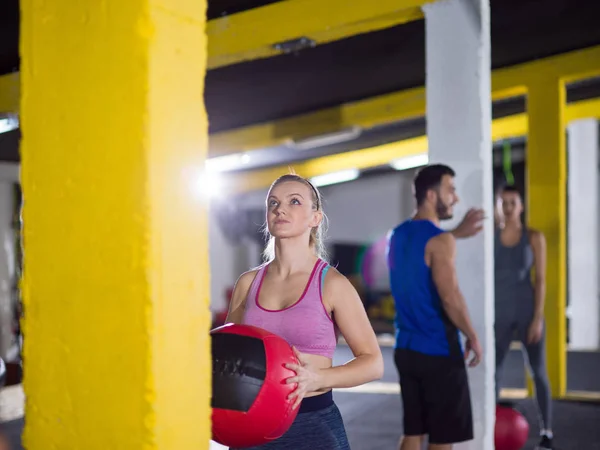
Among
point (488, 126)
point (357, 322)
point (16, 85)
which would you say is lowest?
point (357, 322)

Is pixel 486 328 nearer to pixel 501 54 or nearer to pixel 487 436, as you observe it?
pixel 487 436

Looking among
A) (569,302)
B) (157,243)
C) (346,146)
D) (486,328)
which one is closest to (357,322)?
(157,243)

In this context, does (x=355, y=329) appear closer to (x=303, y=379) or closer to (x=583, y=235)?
(x=303, y=379)

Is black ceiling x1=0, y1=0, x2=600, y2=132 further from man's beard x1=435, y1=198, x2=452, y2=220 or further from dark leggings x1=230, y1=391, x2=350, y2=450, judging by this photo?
dark leggings x1=230, y1=391, x2=350, y2=450

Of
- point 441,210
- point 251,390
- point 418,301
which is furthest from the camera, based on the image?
point 441,210

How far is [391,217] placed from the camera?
51.7 feet

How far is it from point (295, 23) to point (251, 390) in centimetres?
345

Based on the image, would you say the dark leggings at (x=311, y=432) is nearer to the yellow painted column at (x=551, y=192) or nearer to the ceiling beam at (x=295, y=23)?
the ceiling beam at (x=295, y=23)

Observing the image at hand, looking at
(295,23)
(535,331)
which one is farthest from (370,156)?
(535,331)

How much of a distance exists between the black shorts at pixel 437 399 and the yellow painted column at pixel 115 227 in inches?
67.3

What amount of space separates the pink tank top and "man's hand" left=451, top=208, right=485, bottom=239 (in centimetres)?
200

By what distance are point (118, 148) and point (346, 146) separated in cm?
981

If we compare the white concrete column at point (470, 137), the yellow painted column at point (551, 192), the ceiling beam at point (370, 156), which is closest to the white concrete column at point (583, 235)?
the ceiling beam at point (370, 156)

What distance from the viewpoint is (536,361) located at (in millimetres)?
4625
